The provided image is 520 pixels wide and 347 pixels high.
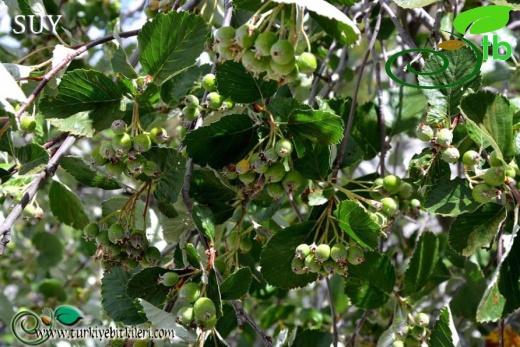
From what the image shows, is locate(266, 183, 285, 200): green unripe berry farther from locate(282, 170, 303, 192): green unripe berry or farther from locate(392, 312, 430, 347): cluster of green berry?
locate(392, 312, 430, 347): cluster of green berry

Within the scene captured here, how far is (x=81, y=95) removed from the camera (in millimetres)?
1130

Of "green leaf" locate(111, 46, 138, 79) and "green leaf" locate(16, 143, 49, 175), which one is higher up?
"green leaf" locate(111, 46, 138, 79)

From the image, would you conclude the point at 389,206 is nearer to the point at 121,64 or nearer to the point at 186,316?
the point at 186,316

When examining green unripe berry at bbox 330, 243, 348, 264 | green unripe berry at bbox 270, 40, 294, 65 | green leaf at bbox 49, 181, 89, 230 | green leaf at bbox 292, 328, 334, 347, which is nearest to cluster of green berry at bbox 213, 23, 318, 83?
green unripe berry at bbox 270, 40, 294, 65

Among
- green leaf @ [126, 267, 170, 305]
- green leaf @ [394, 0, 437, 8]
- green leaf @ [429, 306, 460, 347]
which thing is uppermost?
green leaf @ [394, 0, 437, 8]

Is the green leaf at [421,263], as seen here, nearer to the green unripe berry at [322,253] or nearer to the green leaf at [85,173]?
the green unripe berry at [322,253]

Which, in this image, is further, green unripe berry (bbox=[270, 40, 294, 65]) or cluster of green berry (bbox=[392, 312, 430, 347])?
cluster of green berry (bbox=[392, 312, 430, 347])

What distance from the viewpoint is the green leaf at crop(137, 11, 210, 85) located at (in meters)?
1.10

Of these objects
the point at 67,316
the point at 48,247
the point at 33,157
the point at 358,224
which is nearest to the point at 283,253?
the point at 358,224

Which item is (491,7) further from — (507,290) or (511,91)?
(511,91)

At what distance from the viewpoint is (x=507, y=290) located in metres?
1.06

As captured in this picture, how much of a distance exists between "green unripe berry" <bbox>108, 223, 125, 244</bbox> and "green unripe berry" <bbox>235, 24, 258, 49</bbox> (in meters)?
0.42

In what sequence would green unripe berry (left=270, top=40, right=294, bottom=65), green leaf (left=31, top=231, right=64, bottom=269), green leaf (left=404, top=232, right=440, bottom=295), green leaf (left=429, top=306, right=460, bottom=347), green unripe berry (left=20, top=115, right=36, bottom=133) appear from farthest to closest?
green leaf (left=31, top=231, right=64, bottom=269) < green leaf (left=404, top=232, right=440, bottom=295) < green unripe berry (left=20, top=115, right=36, bottom=133) < green leaf (left=429, top=306, right=460, bottom=347) < green unripe berry (left=270, top=40, right=294, bottom=65)

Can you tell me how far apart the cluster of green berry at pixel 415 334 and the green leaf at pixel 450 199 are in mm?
251
